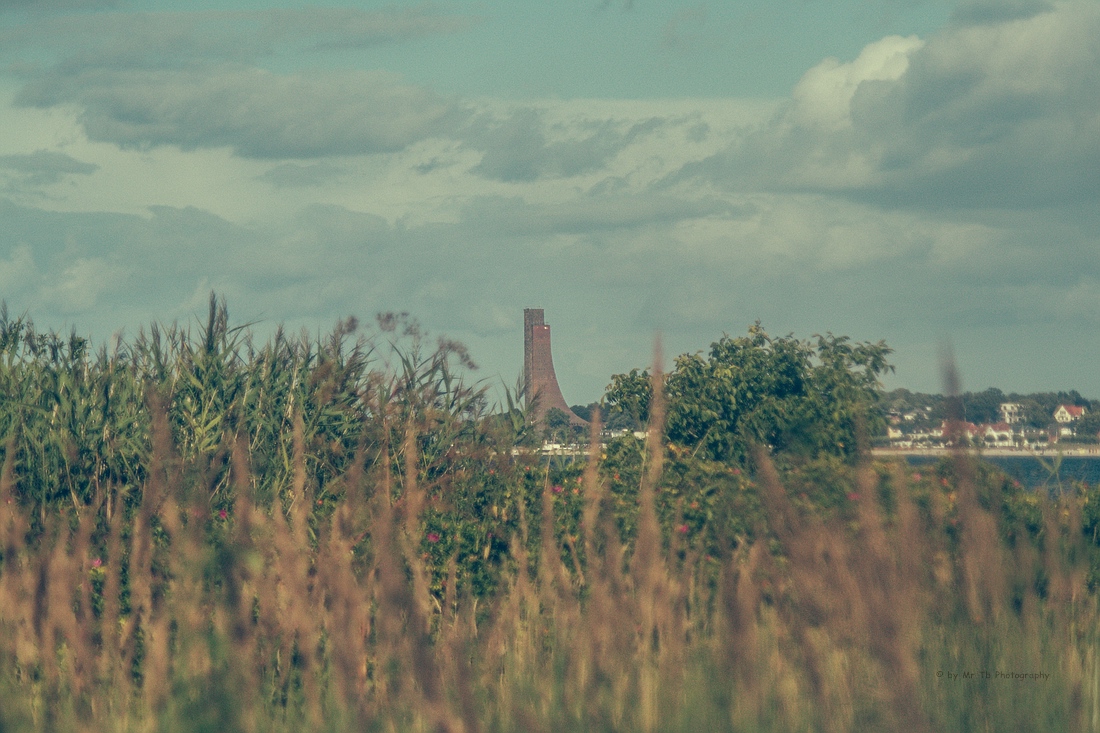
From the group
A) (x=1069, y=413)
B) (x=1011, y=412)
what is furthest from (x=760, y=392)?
(x=1011, y=412)

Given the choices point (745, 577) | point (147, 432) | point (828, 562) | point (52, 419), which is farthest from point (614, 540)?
point (52, 419)

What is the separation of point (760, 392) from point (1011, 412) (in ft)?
32.8

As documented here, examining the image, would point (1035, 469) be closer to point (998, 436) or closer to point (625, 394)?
point (998, 436)

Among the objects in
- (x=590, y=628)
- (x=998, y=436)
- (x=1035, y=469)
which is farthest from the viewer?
(x=1035, y=469)

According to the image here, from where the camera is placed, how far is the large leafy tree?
13188 millimetres

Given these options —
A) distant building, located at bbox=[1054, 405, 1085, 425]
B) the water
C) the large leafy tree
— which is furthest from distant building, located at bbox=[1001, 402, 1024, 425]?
the large leafy tree

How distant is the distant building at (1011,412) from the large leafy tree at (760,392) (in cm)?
823

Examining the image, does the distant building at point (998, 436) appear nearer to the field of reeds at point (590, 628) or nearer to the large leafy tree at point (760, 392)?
the field of reeds at point (590, 628)

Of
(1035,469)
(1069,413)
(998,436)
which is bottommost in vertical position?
(1035,469)

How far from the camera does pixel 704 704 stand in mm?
3512

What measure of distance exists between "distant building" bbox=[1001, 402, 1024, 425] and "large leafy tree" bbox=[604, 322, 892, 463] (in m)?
8.23

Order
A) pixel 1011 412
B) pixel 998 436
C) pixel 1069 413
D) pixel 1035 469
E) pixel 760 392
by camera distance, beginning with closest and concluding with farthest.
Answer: pixel 998 436 → pixel 1011 412 → pixel 1035 469 → pixel 1069 413 → pixel 760 392

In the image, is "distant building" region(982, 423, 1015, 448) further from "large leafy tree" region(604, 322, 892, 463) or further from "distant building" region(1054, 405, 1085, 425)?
"large leafy tree" region(604, 322, 892, 463)

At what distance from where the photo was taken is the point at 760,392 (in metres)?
14.2
